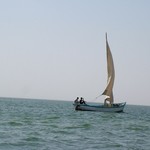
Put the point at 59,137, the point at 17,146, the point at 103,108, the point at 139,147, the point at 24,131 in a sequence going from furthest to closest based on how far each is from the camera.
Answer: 1. the point at 103,108
2. the point at 24,131
3. the point at 59,137
4. the point at 139,147
5. the point at 17,146

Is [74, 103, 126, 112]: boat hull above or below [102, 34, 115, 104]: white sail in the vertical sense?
below

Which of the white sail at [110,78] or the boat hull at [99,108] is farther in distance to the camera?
the white sail at [110,78]

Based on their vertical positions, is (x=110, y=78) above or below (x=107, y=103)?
above

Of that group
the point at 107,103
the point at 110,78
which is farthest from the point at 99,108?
the point at 110,78

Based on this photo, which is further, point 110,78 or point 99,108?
point 110,78

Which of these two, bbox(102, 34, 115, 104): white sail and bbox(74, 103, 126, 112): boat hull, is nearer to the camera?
bbox(74, 103, 126, 112): boat hull

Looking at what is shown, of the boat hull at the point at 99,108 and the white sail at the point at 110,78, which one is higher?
the white sail at the point at 110,78

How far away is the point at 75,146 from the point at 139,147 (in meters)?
3.57

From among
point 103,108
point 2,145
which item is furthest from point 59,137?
point 103,108

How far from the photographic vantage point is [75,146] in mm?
21125

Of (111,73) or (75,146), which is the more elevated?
(111,73)

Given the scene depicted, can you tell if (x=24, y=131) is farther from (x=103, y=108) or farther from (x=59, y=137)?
(x=103, y=108)

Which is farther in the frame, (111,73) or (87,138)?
(111,73)

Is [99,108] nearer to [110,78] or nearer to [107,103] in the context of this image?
[107,103]
